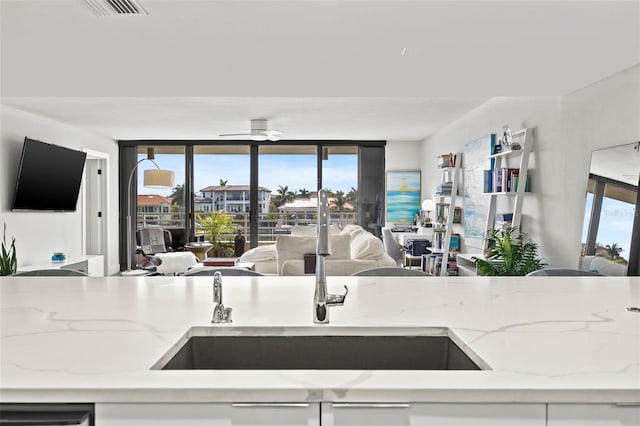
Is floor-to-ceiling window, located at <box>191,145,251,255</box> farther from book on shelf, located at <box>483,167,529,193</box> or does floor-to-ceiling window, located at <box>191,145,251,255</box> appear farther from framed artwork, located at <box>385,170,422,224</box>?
book on shelf, located at <box>483,167,529,193</box>

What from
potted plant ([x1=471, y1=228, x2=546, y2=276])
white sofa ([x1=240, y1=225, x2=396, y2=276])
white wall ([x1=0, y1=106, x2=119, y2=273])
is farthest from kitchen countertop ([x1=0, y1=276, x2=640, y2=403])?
white wall ([x1=0, y1=106, x2=119, y2=273])

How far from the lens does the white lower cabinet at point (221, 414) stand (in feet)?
3.05

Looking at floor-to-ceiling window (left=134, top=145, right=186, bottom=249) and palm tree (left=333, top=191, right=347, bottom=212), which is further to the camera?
palm tree (left=333, top=191, right=347, bottom=212)

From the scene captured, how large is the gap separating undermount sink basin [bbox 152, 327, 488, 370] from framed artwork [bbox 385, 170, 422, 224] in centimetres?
792

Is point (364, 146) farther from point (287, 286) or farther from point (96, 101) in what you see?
point (287, 286)

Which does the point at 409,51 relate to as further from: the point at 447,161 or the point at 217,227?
the point at 217,227

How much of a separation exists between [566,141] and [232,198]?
6.51m

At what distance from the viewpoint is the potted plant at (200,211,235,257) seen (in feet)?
30.9

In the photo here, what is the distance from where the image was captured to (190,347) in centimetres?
131

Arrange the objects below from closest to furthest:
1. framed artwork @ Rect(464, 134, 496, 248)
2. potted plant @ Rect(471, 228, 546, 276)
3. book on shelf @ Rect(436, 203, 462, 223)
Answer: potted plant @ Rect(471, 228, 546, 276)
framed artwork @ Rect(464, 134, 496, 248)
book on shelf @ Rect(436, 203, 462, 223)

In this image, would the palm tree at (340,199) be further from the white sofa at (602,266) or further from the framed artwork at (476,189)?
the white sofa at (602,266)

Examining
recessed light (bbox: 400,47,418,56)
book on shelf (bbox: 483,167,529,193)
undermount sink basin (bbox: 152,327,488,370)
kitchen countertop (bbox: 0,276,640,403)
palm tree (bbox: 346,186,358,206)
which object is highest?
recessed light (bbox: 400,47,418,56)

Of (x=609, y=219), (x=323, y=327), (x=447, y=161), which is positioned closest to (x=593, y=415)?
(x=323, y=327)

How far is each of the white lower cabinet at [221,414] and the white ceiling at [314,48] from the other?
2.09 meters
